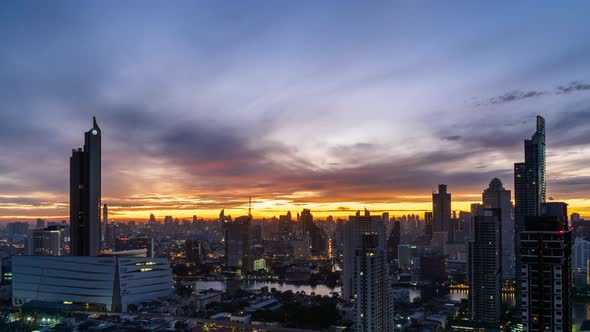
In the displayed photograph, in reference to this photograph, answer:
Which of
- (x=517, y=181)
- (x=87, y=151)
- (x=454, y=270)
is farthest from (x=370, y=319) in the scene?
(x=454, y=270)

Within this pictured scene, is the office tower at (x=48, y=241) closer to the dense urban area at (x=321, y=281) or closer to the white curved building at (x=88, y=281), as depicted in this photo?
the dense urban area at (x=321, y=281)

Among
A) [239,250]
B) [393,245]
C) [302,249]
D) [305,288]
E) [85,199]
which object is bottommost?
[305,288]

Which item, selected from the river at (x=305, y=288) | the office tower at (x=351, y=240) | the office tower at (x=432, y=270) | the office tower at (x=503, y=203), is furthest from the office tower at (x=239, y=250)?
the office tower at (x=503, y=203)

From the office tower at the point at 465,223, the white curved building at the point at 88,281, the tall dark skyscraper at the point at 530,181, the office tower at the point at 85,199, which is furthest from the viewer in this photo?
the office tower at the point at 465,223

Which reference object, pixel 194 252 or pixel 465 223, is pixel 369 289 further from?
pixel 465 223

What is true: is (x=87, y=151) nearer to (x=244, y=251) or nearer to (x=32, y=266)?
(x=32, y=266)

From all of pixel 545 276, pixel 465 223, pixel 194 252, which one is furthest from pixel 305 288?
pixel 465 223
